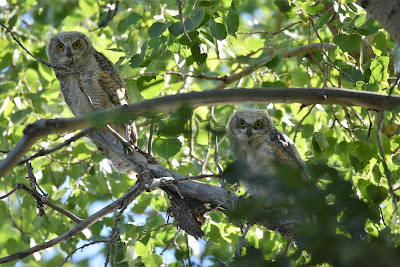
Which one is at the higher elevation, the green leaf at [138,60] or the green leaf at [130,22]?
the green leaf at [138,60]

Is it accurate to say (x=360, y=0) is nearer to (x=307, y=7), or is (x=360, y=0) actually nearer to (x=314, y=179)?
(x=314, y=179)

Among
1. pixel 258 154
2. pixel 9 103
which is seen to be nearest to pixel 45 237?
pixel 9 103

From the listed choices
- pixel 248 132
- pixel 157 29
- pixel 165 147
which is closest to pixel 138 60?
pixel 157 29

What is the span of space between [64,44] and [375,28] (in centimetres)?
266

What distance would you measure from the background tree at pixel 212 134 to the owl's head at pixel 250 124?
0.34 feet

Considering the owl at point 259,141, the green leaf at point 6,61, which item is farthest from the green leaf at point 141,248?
the green leaf at point 6,61

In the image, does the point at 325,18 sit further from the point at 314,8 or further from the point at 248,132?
the point at 248,132

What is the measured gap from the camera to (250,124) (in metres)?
3.57

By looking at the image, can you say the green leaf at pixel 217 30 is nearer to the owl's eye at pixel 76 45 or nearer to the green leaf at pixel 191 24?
the green leaf at pixel 191 24

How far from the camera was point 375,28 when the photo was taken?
8.69 ft

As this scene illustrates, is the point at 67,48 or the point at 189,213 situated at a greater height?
the point at 67,48

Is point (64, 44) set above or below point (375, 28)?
below

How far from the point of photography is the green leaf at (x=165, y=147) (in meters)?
3.05

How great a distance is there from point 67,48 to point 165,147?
171 centimetres
